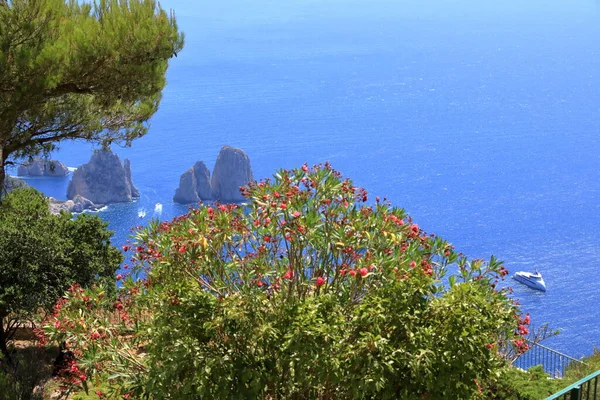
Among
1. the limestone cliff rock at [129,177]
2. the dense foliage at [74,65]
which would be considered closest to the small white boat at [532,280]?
the limestone cliff rock at [129,177]

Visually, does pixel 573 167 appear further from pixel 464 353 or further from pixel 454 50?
pixel 464 353

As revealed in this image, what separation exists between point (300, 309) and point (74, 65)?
5928mm

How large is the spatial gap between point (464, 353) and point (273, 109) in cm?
11524

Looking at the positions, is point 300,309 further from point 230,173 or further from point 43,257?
point 230,173

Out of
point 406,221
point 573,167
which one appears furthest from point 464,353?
point 573,167

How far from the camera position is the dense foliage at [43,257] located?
10.8m

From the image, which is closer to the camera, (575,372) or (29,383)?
(29,383)

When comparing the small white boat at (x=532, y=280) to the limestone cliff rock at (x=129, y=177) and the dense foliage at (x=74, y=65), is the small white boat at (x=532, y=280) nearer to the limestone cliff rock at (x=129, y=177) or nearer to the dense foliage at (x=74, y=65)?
the limestone cliff rock at (x=129, y=177)

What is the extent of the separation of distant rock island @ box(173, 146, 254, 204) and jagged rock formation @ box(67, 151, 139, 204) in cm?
605

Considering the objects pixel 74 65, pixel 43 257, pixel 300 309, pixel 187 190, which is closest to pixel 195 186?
pixel 187 190

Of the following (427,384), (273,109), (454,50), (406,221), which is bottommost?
(427,384)

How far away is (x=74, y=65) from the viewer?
32.0 ft

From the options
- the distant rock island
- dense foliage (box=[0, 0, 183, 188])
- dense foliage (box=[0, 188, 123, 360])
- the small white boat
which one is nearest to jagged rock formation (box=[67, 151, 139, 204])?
the distant rock island

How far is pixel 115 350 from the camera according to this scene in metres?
5.92
